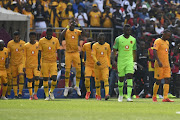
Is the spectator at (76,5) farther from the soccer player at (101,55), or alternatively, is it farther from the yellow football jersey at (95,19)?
the soccer player at (101,55)

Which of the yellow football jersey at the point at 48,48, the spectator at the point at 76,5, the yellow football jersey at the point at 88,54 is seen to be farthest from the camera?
the spectator at the point at 76,5

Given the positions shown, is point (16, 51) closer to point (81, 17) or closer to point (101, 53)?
point (101, 53)

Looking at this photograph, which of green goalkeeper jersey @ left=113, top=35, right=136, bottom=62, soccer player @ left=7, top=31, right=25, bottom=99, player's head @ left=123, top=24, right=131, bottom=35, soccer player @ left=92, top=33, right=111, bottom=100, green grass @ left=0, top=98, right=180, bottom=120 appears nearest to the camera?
green grass @ left=0, top=98, right=180, bottom=120

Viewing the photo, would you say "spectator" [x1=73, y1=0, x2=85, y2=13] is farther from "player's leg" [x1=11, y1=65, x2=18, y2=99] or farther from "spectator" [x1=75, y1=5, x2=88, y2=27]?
"player's leg" [x1=11, y1=65, x2=18, y2=99]

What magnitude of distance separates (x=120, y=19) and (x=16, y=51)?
23.5 ft

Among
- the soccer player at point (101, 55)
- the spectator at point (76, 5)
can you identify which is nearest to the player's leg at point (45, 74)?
the soccer player at point (101, 55)

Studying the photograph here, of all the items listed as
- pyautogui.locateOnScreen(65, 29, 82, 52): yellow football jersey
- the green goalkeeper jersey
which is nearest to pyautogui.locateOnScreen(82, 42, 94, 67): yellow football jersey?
pyautogui.locateOnScreen(65, 29, 82, 52): yellow football jersey

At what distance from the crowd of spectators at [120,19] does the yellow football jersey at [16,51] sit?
446 centimetres

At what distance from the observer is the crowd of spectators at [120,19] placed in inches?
901

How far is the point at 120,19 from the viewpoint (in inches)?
982

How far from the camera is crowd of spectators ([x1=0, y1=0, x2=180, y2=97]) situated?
22.9 meters

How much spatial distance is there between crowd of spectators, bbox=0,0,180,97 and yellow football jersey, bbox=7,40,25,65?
4.46 m

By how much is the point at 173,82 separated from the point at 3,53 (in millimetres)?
8541

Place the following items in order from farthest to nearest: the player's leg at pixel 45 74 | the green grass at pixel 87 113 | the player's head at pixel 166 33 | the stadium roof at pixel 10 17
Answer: the stadium roof at pixel 10 17, the player's leg at pixel 45 74, the player's head at pixel 166 33, the green grass at pixel 87 113
